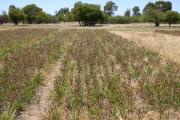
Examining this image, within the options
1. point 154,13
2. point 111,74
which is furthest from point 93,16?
point 111,74

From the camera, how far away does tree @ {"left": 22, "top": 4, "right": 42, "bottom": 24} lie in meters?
141

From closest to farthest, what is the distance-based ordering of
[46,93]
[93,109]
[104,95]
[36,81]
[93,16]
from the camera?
[93,109] → [104,95] → [46,93] → [36,81] → [93,16]

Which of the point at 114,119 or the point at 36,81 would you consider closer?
the point at 114,119

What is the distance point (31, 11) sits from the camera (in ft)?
473

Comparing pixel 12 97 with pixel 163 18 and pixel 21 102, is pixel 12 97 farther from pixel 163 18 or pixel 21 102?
pixel 163 18

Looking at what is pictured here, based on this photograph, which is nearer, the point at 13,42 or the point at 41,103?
the point at 41,103

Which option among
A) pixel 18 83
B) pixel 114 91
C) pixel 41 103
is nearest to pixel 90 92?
pixel 114 91

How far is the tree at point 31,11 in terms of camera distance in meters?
141

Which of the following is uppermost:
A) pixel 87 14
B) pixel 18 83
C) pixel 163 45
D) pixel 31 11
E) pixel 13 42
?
pixel 31 11

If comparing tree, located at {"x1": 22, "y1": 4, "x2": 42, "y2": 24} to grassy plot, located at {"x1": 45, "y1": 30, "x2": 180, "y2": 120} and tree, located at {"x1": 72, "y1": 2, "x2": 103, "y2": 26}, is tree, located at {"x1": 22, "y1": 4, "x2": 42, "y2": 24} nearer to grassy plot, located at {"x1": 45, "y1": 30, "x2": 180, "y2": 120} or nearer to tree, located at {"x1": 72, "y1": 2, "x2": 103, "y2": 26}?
tree, located at {"x1": 72, "y1": 2, "x2": 103, "y2": 26}

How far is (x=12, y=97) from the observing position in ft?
32.5

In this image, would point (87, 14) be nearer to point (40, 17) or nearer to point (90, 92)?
point (40, 17)

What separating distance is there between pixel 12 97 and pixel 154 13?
4254 inches

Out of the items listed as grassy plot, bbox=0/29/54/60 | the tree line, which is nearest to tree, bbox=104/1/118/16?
the tree line
